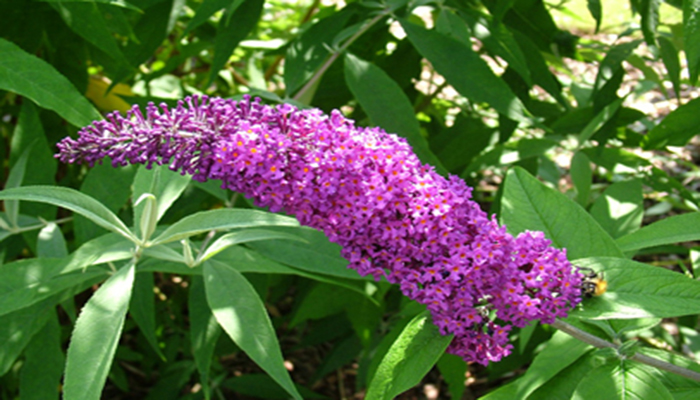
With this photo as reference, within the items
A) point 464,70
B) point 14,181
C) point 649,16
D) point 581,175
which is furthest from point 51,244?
point 649,16

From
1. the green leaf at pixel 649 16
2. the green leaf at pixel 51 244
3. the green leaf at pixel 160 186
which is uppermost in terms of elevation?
the green leaf at pixel 649 16

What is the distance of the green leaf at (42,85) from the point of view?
1739 millimetres

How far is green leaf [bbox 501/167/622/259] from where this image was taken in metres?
1.57

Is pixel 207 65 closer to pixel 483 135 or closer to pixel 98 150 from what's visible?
pixel 483 135

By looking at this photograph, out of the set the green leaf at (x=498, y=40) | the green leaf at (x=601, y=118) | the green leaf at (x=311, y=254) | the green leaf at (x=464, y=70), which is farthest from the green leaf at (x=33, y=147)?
the green leaf at (x=601, y=118)

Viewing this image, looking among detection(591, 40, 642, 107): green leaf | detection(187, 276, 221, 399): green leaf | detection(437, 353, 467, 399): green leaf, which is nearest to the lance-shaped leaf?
detection(187, 276, 221, 399): green leaf

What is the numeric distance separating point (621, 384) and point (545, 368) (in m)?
0.25

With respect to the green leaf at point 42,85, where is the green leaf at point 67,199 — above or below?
below

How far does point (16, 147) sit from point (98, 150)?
3.45ft

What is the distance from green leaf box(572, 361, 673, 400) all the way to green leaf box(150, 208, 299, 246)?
2.34 feet

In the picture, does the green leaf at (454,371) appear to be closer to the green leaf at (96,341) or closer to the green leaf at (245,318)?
the green leaf at (245,318)

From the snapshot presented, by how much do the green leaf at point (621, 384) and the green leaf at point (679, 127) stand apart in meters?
0.82

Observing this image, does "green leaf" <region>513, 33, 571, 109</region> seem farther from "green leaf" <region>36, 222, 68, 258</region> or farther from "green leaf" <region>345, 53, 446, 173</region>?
"green leaf" <region>36, 222, 68, 258</region>

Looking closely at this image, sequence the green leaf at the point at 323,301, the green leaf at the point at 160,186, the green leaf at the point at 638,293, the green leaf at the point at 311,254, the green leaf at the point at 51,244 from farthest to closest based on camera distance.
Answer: the green leaf at the point at 323,301 < the green leaf at the point at 51,244 < the green leaf at the point at 311,254 < the green leaf at the point at 160,186 < the green leaf at the point at 638,293
